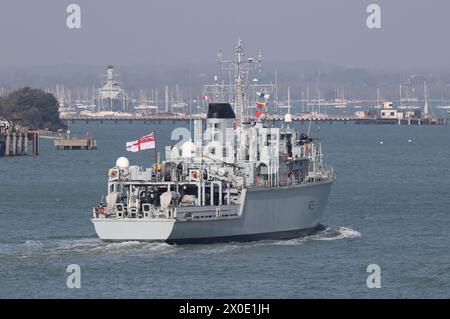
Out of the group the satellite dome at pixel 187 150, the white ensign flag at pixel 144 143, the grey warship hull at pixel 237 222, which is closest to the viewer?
the grey warship hull at pixel 237 222

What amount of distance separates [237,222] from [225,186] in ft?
6.94

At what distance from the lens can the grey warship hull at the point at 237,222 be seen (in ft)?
189

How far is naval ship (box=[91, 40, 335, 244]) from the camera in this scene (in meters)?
57.9

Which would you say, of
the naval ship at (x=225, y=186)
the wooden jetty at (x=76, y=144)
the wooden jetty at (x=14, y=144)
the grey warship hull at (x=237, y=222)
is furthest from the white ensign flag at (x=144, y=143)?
the wooden jetty at (x=76, y=144)

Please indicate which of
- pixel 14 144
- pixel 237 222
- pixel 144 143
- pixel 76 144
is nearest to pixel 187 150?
pixel 144 143

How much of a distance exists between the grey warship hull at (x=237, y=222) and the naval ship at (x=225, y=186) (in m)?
0.04

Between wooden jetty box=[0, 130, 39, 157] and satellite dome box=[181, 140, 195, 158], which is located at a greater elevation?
satellite dome box=[181, 140, 195, 158]

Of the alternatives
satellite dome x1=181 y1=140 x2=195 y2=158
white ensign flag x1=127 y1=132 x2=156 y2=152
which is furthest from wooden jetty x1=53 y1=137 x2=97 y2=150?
white ensign flag x1=127 y1=132 x2=156 y2=152

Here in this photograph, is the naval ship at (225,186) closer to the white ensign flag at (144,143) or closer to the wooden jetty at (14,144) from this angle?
the white ensign flag at (144,143)

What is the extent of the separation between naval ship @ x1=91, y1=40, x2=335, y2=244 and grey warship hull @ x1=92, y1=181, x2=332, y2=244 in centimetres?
4

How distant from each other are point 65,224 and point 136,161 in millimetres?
58709

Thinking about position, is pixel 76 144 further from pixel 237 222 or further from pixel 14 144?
pixel 237 222

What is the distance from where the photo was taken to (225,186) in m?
61.0

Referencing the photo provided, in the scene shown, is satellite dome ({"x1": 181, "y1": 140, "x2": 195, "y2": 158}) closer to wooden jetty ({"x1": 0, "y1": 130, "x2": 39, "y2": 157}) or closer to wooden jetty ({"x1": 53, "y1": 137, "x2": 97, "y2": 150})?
wooden jetty ({"x1": 0, "y1": 130, "x2": 39, "y2": 157})
